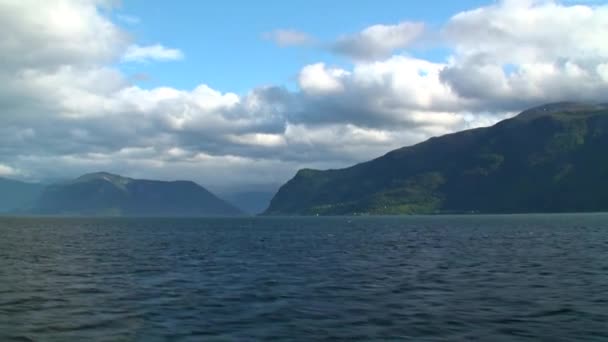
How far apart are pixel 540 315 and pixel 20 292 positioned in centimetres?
4242

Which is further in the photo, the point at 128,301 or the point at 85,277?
the point at 85,277

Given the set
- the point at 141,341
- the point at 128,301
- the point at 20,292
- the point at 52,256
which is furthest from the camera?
the point at 52,256

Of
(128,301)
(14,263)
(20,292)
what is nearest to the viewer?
(128,301)

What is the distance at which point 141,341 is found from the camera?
30.5 m

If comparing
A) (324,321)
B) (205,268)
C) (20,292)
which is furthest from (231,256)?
(324,321)

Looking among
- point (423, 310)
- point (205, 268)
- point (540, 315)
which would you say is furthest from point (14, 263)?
point (540, 315)

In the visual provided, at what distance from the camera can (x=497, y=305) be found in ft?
133

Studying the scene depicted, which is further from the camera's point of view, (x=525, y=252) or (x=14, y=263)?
(x=525, y=252)

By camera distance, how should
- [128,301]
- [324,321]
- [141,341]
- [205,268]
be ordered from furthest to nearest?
[205,268] → [128,301] → [324,321] → [141,341]

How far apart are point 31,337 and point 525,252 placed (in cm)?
7595

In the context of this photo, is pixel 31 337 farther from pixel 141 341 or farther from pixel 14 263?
pixel 14 263

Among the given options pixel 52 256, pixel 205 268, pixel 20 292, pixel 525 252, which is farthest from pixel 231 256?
pixel 525 252

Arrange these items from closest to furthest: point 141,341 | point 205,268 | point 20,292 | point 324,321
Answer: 1. point 141,341
2. point 324,321
3. point 20,292
4. point 205,268

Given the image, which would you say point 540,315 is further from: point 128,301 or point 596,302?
point 128,301
